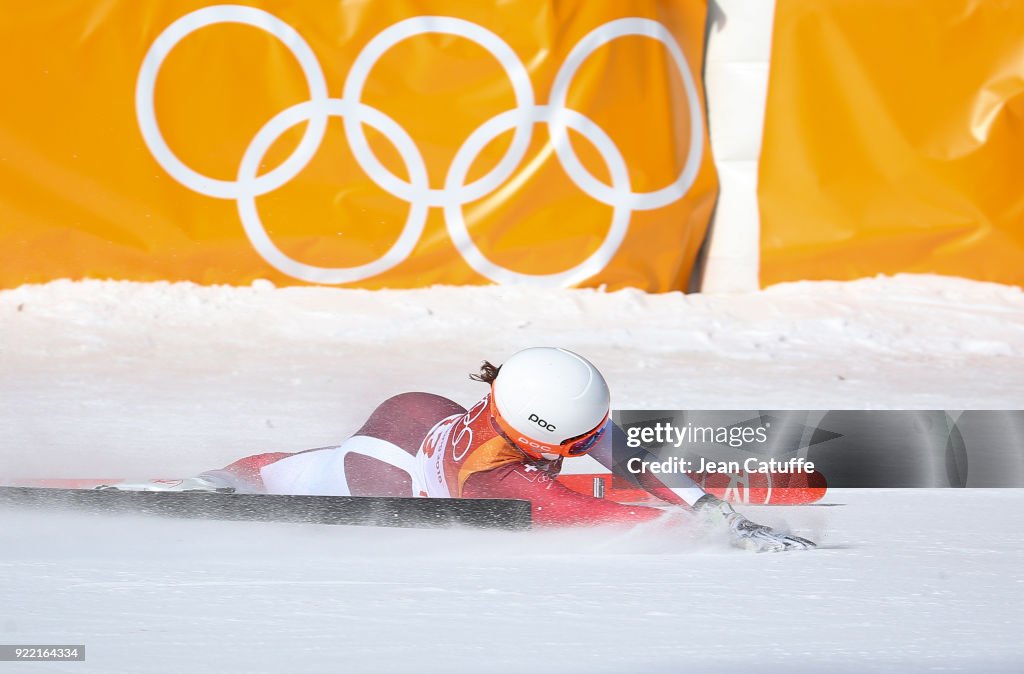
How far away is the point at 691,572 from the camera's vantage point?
3.34 m

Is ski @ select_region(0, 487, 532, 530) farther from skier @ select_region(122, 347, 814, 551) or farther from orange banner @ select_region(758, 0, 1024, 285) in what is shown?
orange banner @ select_region(758, 0, 1024, 285)

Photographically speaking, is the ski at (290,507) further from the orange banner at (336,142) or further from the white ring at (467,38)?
the white ring at (467,38)

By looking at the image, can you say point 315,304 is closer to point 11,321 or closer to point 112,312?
point 112,312

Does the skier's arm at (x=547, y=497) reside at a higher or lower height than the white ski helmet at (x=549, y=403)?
lower

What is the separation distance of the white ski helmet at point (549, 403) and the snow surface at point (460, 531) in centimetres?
29

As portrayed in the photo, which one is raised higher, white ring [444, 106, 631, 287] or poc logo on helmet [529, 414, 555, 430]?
white ring [444, 106, 631, 287]

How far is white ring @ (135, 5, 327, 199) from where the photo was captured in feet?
25.5

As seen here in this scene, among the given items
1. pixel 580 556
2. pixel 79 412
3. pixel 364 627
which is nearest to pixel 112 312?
pixel 79 412

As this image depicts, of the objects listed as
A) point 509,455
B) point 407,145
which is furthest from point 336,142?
point 509,455

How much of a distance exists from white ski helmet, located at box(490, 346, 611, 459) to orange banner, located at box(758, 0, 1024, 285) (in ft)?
16.2

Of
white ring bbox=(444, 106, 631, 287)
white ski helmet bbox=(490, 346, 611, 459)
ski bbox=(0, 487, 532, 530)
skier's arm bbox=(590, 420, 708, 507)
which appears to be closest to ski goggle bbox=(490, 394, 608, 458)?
white ski helmet bbox=(490, 346, 611, 459)

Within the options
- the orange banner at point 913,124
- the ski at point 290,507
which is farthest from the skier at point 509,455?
the orange banner at point 913,124

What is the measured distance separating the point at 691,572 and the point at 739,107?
18.4 ft

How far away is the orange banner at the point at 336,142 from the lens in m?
7.75
